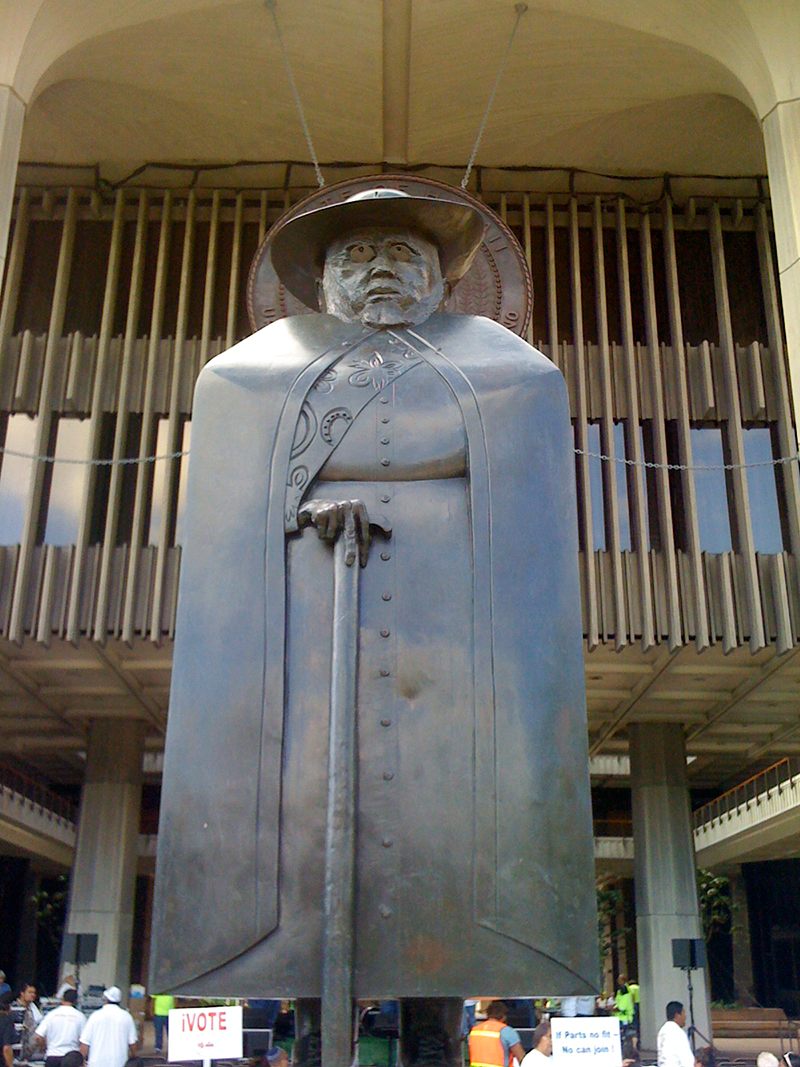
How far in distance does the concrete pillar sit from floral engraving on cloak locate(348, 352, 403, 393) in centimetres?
2987

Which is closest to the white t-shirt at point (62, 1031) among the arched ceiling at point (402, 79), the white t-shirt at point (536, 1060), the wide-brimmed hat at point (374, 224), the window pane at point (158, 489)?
the white t-shirt at point (536, 1060)

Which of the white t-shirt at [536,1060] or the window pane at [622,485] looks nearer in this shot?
the white t-shirt at [536,1060]

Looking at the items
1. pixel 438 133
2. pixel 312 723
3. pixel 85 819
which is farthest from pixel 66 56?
pixel 312 723

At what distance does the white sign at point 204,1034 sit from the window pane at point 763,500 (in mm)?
11160

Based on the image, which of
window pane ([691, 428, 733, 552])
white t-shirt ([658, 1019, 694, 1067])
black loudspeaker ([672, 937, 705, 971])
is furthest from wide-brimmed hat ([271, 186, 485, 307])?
black loudspeaker ([672, 937, 705, 971])

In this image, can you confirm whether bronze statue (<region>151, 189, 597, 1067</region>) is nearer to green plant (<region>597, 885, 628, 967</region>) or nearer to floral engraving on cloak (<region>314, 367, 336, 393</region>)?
floral engraving on cloak (<region>314, 367, 336, 393</region>)

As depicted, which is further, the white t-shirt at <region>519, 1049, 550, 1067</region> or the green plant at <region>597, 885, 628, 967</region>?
the green plant at <region>597, 885, 628, 967</region>

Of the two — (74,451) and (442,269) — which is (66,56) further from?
(442,269)

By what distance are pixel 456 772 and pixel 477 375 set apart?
1.01 m

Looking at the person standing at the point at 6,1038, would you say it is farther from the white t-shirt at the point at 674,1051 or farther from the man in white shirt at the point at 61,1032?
the white t-shirt at the point at 674,1051

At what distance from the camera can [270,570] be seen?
2.51 m

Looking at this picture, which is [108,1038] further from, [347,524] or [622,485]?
[622,485]

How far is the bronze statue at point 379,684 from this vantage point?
2193 mm

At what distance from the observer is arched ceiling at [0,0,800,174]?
556 inches
